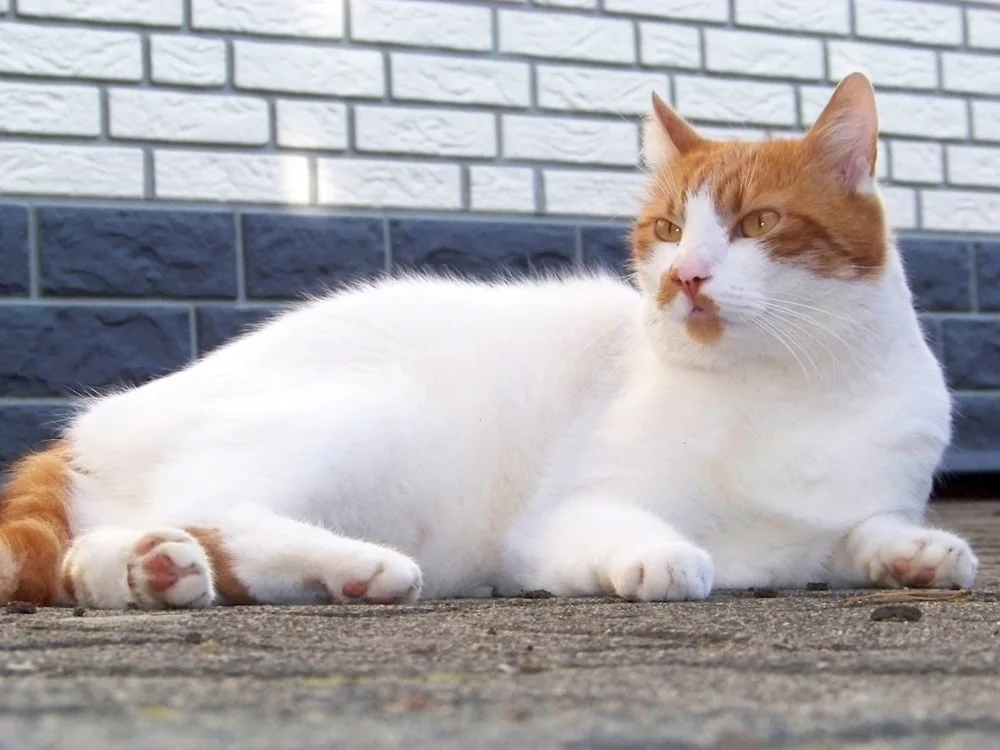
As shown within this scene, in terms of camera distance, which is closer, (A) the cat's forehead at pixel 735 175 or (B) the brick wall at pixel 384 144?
(A) the cat's forehead at pixel 735 175

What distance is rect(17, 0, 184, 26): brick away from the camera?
4.55 meters

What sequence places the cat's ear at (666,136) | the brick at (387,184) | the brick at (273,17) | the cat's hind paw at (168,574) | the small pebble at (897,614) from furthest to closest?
the brick at (387,184), the brick at (273,17), the cat's ear at (666,136), the cat's hind paw at (168,574), the small pebble at (897,614)

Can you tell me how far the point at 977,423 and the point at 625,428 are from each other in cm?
348

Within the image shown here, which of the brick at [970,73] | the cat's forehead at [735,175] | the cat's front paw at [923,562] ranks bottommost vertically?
the cat's front paw at [923,562]

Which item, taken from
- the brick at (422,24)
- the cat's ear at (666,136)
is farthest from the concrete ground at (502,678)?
the brick at (422,24)

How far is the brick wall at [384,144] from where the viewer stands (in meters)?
4.57

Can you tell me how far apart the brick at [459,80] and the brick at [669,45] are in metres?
0.55

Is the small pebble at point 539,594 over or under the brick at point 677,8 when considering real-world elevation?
under

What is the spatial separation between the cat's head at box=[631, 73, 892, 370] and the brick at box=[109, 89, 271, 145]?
2.39m

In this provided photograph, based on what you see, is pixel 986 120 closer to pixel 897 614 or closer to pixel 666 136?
pixel 666 136

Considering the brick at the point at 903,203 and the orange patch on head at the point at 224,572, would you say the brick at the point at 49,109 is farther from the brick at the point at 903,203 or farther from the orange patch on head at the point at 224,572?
the brick at the point at 903,203

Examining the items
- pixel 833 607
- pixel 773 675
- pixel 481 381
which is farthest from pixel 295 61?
pixel 773 675

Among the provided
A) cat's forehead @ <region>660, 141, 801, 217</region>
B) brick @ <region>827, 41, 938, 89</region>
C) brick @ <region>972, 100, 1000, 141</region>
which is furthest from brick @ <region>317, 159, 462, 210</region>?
brick @ <region>972, 100, 1000, 141</region>

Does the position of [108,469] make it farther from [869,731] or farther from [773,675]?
[869,731]
